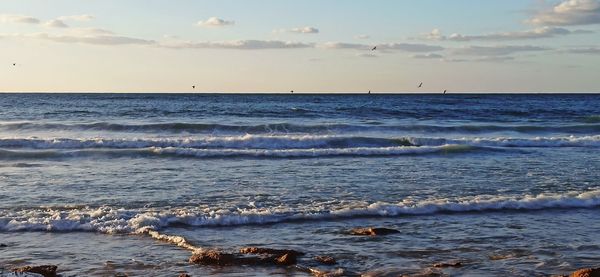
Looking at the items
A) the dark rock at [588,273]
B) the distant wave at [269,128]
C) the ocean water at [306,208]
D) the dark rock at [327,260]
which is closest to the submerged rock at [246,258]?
the ocean water at [306,208]

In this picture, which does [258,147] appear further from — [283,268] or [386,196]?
[283,268]

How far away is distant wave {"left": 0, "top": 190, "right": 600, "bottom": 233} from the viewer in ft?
32.7

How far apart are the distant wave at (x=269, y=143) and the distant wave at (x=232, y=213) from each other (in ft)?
40.7

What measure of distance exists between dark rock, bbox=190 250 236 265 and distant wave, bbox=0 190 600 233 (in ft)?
6.62

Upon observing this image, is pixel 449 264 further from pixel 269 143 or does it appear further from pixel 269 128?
pixel 269 128

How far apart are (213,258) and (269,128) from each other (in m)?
25.3

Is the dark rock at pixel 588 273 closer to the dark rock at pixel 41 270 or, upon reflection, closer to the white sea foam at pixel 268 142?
the dark rock at pixel 41 270

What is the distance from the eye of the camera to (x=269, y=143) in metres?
25.9

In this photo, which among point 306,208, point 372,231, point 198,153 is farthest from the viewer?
point 198,153

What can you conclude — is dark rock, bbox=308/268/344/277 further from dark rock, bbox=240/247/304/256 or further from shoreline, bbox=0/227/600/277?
dark rock, bbox=240/247/304/256

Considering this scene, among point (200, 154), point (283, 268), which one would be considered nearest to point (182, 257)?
point (283, 268)

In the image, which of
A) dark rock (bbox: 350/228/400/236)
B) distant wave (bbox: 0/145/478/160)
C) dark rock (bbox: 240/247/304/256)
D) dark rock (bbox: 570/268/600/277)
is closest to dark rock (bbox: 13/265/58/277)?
dark rock (bbox: 240/247/304/256)

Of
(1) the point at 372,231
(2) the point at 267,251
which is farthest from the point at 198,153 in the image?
(2) the point at 267,251

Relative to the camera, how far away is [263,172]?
16.9 meters
